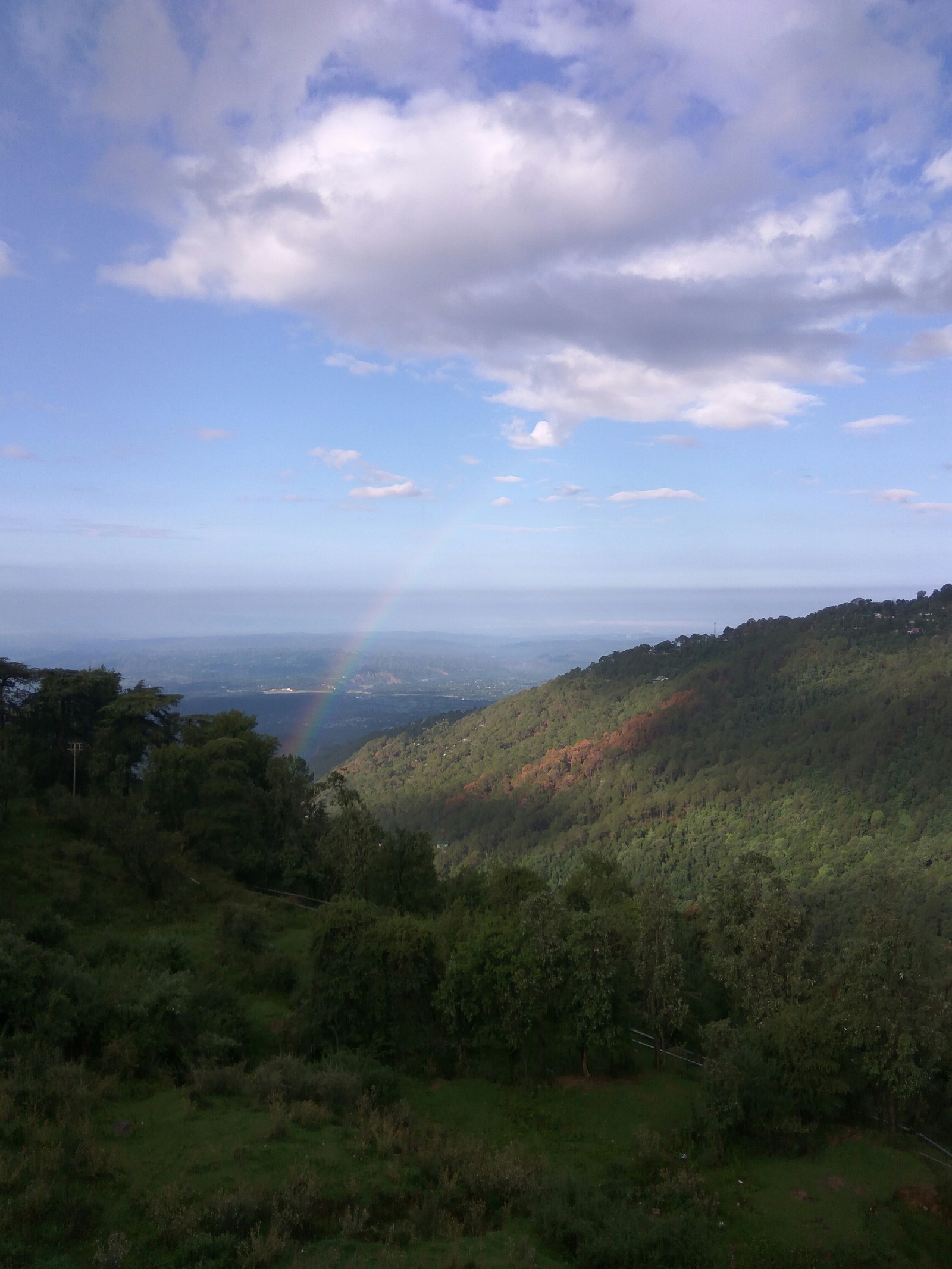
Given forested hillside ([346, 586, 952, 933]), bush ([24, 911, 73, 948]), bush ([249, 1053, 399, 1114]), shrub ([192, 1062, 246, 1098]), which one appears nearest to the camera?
shrub ([192, 1062, 246, 1098])

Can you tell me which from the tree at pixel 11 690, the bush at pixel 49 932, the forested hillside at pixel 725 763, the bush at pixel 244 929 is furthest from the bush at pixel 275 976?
the forested hillside at pixel 725 763

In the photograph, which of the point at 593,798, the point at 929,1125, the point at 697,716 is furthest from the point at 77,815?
the point at 697,716

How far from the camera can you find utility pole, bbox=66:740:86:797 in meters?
24.1

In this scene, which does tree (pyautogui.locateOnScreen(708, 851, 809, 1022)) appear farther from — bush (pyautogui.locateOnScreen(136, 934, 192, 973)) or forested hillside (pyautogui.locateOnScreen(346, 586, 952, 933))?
forested hillside (pyautogui.locateOnScreen(346, 586, 952, 933))

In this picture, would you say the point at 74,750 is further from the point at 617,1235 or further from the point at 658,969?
the point at 617,1235

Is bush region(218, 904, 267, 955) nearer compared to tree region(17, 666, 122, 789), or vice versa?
bush region(218, 904, 267, 955)

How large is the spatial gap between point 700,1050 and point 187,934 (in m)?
12.5

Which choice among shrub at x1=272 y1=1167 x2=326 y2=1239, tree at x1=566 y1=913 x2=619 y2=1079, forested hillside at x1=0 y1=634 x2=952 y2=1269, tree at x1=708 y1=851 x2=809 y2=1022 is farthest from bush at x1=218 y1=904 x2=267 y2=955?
tree at x1=708 y1=851 x2=809 y2=1022

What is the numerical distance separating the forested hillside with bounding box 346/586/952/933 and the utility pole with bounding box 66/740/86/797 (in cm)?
4065

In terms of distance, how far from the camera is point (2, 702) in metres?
25.1

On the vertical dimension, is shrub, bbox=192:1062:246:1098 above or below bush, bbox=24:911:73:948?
below

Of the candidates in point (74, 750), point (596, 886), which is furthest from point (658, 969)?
point (74, 750)

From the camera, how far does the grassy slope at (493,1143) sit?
24.7ft

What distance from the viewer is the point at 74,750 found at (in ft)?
78.9
